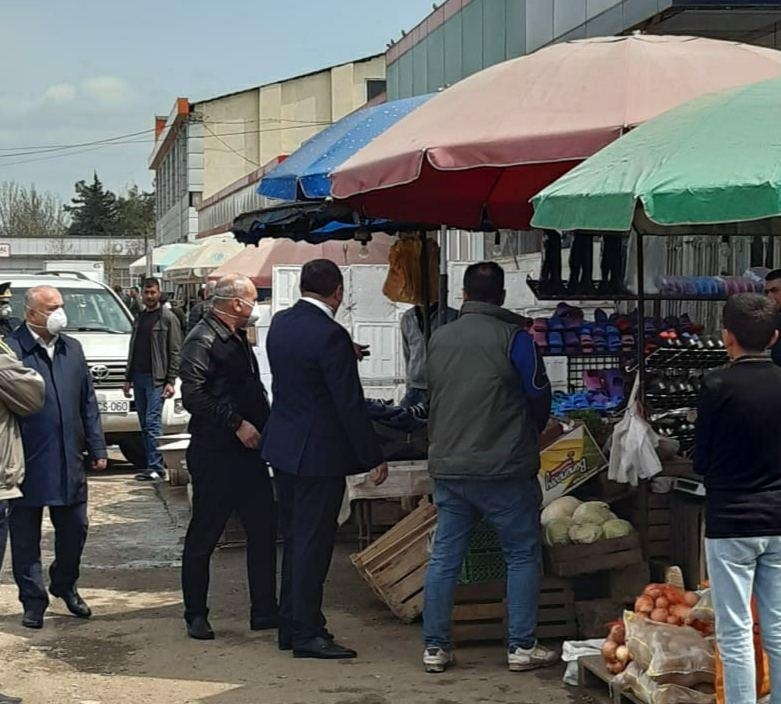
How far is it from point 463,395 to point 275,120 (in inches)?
1773

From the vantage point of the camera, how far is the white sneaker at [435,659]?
6156 mm

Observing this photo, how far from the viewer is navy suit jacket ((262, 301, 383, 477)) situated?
20.6 ft

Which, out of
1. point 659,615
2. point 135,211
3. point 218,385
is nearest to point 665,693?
point 659,615

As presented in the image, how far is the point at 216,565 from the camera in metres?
8.84

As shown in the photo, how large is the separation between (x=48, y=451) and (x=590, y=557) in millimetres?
3090

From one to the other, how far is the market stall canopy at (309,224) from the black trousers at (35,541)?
276 cm

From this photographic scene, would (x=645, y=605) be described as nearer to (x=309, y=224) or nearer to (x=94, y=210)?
(x=309, y=224)

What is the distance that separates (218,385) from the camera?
6.83 meters

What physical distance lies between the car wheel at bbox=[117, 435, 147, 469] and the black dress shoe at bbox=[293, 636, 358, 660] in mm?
8113

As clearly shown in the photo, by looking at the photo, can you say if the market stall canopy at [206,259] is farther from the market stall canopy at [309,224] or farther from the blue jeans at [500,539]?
the blue jeans at [500,539]

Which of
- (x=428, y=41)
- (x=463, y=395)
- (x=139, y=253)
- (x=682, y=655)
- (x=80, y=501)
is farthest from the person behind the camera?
(x=139, y=253)

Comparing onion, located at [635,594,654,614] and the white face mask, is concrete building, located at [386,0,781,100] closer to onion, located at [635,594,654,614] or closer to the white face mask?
the white face mask

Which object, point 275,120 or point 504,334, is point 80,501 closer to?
point 504,334

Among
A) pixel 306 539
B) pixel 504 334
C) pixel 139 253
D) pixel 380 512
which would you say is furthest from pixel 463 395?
pixel 139 253
